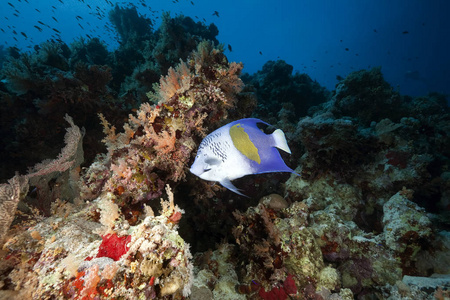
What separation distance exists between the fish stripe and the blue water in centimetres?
3253

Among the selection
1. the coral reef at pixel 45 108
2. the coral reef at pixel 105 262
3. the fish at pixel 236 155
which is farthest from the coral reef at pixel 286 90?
the coral reef at pixel 105 262

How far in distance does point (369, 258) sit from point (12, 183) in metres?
5.03

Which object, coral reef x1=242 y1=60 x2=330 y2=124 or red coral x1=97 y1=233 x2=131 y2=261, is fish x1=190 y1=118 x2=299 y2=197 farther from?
coral reef x1=242 y1=60 x2=330 y2=124

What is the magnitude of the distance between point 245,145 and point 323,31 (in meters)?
147

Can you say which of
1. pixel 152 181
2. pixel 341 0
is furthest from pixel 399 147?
pixel 341 0

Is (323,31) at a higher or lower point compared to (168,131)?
higher

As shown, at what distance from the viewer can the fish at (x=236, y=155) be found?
1.48 metres

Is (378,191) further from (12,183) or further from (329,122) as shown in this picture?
(12,183)

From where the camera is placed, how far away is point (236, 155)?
1.48m

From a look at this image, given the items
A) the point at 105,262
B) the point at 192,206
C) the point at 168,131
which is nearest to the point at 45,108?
the point at 168,131

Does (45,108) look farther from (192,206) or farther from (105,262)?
(105,262)

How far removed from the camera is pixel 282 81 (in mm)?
12945

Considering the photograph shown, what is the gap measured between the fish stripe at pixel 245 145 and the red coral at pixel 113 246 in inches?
52.9

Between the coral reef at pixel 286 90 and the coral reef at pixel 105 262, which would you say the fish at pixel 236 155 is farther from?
the coral reef at pixel 286 90
